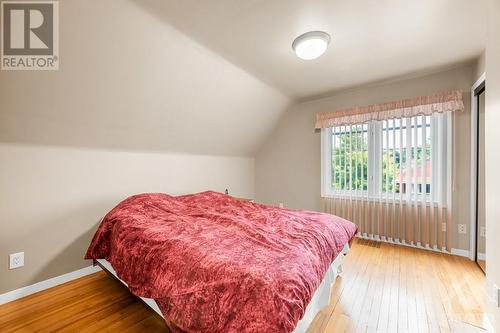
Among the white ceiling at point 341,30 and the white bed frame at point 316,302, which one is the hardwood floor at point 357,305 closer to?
the white bed frame at point 316,302

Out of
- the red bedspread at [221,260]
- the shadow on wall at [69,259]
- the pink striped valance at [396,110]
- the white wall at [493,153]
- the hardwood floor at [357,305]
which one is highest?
the pink striped valance at [396,110]

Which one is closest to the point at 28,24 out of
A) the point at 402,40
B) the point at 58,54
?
the point at 58,54

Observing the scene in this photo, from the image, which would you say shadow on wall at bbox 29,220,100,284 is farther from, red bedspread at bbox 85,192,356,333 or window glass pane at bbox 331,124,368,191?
window glass pane at bbox 331,124,368,191

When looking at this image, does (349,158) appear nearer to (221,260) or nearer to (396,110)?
(396,110)

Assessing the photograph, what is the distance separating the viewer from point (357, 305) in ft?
5.82

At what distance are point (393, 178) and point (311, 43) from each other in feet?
7.65

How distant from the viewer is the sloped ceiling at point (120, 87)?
1657 millimetres

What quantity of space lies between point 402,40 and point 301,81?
4.20 ft

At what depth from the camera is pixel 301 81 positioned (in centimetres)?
317

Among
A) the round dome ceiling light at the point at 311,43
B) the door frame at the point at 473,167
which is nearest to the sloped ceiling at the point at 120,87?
the round dome ceiling light at the point at 311,43

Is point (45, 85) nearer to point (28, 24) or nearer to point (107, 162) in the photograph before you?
point (28, 24)

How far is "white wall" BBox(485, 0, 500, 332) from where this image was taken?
136cm

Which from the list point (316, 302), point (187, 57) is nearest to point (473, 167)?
point (316, 302)

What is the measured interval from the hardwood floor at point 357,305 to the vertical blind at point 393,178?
2.24ft
